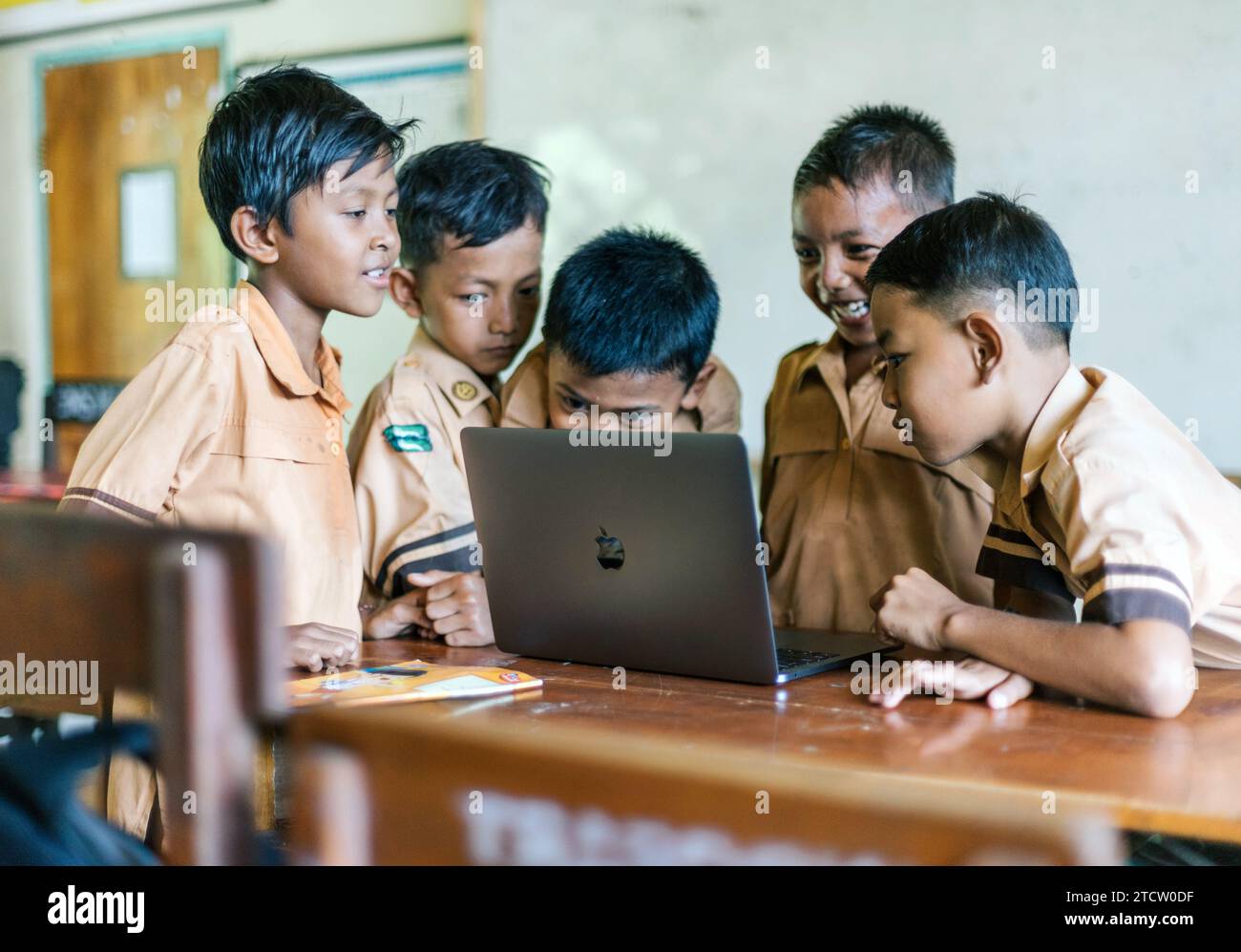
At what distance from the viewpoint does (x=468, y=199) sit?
6.68 ft

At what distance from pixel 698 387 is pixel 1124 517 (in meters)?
0.90

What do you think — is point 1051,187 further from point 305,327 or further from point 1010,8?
point 305,327

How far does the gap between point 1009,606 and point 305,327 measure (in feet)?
3.28

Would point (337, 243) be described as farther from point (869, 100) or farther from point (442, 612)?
point (869, 100)

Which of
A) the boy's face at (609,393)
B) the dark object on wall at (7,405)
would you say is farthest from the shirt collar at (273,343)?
the dark object on wall at (7,405)

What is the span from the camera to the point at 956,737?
3.80 ft

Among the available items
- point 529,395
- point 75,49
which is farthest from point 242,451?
point 75,49

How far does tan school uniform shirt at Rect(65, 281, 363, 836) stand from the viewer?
147 centimetres

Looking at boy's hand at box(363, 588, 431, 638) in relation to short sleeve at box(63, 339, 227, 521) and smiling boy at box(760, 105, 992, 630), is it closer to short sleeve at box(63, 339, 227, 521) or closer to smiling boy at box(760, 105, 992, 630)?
short sleeve at box(63, 339, 227, 521)

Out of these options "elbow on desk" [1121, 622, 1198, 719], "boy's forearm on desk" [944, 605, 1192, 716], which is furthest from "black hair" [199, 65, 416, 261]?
"elbow on desk" [1121, 622, 1198, 719]

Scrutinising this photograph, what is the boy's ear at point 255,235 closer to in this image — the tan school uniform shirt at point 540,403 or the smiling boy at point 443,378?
the smiling boy at point 443,378

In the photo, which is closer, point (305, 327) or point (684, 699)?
point (684, 699)

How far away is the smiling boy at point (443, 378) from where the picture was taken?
1784mm
